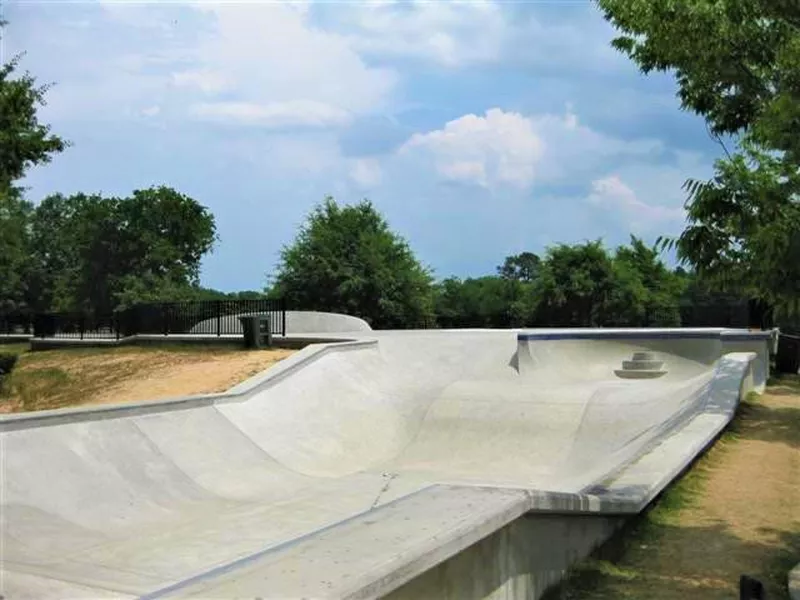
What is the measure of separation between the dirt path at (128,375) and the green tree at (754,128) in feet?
35.6

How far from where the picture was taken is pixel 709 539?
247 inches

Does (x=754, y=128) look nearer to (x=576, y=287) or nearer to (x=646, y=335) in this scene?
(x=646, y=335)

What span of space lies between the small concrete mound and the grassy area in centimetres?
831

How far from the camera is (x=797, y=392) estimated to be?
16.0 m

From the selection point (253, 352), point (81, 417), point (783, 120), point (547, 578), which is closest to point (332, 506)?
point (81, 417)

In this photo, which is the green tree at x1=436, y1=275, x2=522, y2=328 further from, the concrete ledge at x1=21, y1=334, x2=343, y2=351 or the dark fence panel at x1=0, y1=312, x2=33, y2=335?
the concrete ledge at x1=21, y1=334, x2=343, y2=351

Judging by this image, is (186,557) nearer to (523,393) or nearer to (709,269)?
(709,269)

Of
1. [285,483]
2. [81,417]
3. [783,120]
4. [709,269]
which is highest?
[783,120]

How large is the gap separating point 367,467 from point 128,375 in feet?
26.4

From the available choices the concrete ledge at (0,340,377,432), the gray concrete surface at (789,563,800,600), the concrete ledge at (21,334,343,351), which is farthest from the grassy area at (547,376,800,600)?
the concrete ledge at (21,334,343,351)

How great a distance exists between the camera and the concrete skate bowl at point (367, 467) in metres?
3.73

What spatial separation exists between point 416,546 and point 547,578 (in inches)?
81.5

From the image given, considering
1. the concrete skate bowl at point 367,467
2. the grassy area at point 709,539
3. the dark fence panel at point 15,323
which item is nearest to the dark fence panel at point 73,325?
the dark fence panel at point 15,323

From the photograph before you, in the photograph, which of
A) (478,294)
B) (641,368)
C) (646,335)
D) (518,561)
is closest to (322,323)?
(646,335)
